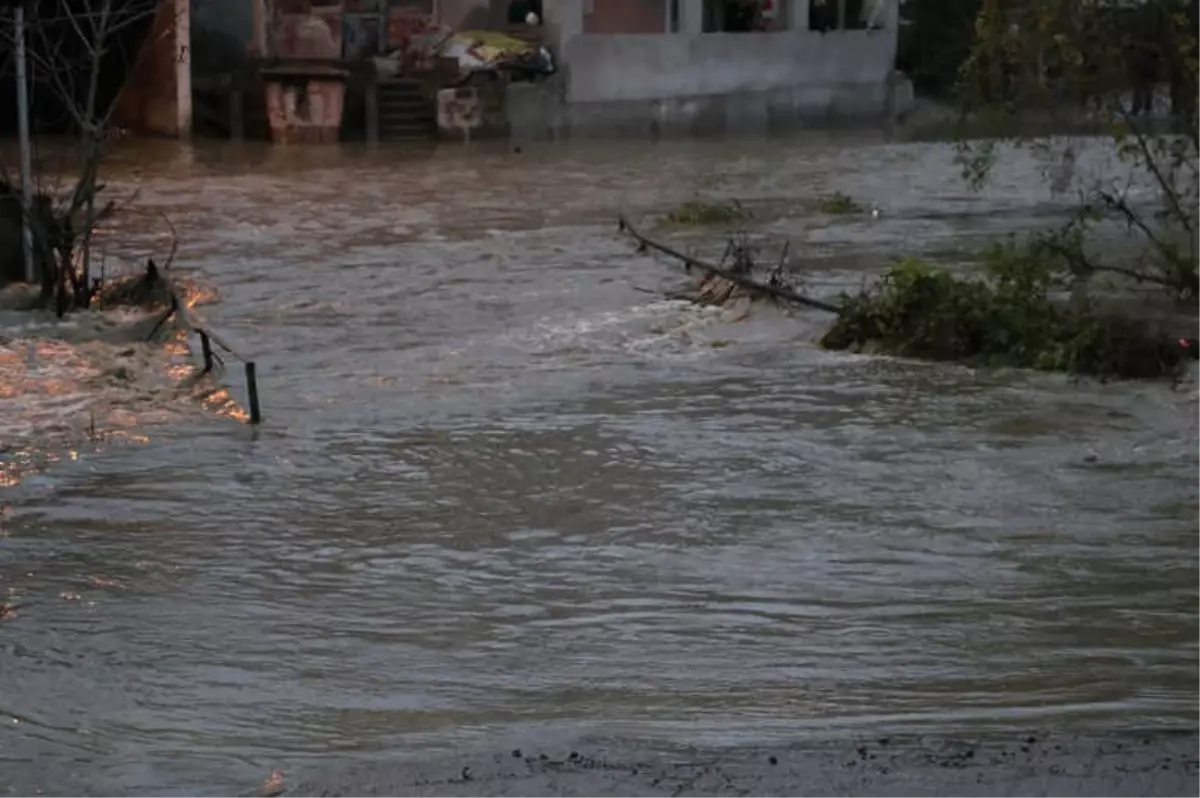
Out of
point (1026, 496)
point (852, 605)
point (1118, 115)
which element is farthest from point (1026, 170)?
point (852, 605)

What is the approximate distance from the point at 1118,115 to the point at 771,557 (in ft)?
20.6

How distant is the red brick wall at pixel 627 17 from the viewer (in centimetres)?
3703

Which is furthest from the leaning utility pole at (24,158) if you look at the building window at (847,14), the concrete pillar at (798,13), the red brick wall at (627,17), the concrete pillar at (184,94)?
the building window at (847,14)

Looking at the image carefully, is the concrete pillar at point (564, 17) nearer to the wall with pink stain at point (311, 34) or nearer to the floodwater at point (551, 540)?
the wall with pink stain at point (311, 34)

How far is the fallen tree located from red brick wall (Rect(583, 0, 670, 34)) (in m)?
25.1

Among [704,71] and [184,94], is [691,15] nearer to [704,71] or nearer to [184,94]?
[704,71]

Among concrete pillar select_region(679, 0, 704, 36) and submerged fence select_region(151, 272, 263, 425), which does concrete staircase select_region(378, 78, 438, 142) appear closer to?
concrete pillar select_region(679, 0, 704, 36)

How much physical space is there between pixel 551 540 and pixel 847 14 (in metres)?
35.3

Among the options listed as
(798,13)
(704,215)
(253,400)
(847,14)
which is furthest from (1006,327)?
(847,14)

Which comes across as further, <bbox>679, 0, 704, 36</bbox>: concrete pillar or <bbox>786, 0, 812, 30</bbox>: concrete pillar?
<bbox>786, 0, 812, 30</bbox>: concrete pillar

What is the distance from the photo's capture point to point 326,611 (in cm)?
713

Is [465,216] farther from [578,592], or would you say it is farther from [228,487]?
[578,592]

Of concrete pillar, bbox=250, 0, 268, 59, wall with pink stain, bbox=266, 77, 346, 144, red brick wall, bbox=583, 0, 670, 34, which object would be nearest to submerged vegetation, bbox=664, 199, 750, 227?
wall with pink stain, bbox=266, 77, 346, 144

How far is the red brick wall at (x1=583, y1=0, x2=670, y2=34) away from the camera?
121 feet
